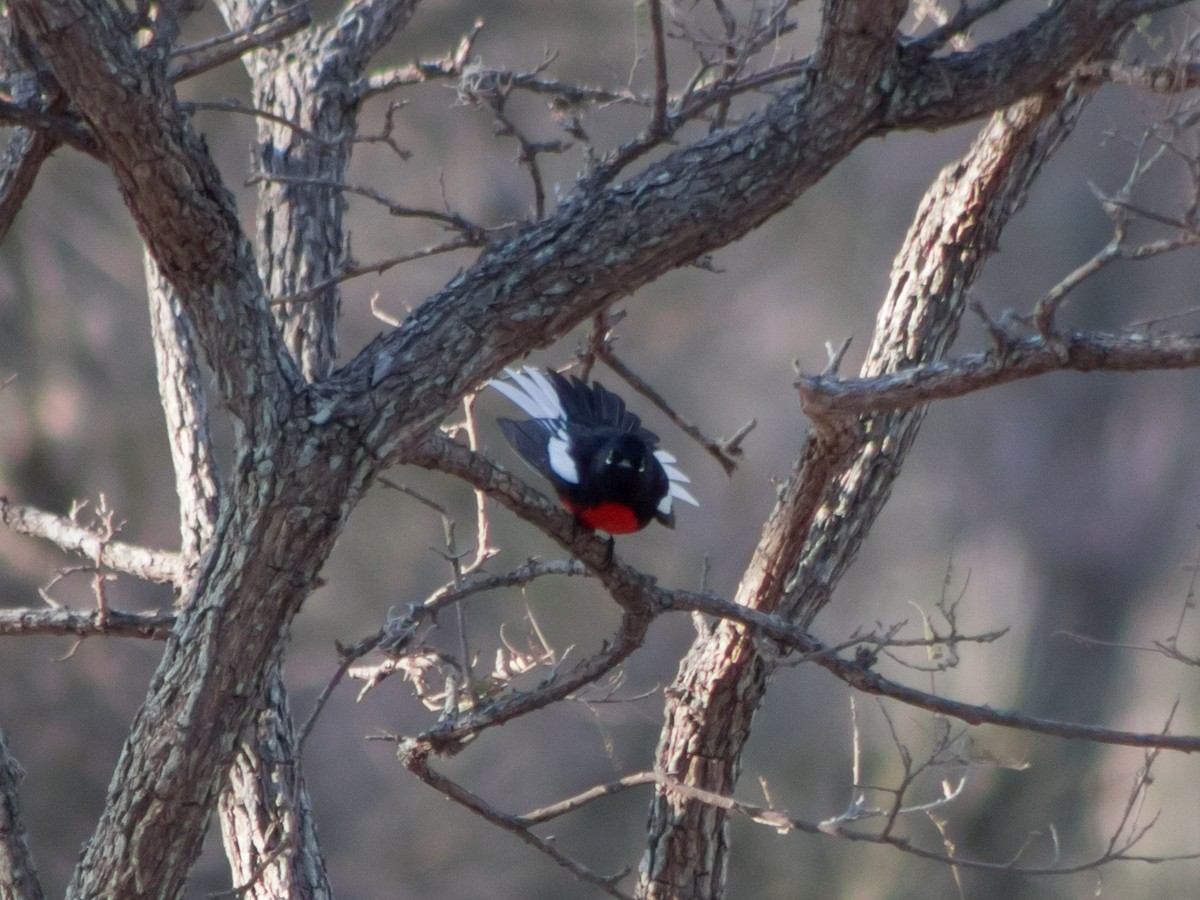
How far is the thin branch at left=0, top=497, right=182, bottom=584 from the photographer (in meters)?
3.45

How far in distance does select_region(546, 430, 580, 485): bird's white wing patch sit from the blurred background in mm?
4993

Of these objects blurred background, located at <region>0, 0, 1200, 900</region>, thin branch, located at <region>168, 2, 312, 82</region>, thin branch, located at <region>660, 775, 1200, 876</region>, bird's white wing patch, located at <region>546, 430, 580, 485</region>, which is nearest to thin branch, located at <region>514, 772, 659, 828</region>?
thin branch, located at <region>660, 775, 1200, 876</region>

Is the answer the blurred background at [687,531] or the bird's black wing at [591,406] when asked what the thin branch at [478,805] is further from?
the blurred background at [687,531]

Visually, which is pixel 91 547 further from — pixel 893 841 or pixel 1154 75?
pixel 1154 75

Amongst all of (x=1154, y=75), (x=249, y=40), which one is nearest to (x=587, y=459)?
(x=249, y=40)

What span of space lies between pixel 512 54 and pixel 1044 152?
542cm

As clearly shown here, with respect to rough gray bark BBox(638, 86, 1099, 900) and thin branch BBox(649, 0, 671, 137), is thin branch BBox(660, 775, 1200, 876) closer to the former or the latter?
rough gray bark BBox(638, 86, 1099, 900)

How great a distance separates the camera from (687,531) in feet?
27.2

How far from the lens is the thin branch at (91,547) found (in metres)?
3.45

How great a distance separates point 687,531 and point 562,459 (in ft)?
17.5

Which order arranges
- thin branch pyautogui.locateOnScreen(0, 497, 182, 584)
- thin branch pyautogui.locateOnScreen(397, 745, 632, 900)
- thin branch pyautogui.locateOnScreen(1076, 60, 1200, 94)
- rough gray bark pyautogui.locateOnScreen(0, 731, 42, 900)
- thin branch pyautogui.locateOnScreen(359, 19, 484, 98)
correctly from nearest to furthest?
thin branch pyautogui.locateOnScreen(1076, 60, 1200, 94) → rough gray bark pyautogui.locateOnScreen(0, 731, 42, 900) → thin branch pyautogui.locateOnScreen(397, 745, 632, 900) → thin branch pyautogui.locateOnScreen(0, 497, 182, 584) → thin branch pyautogui.locateOnScreen(359, 19, 484, 98)

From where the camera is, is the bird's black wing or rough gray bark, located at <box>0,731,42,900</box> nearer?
rough gray bark, located at <box>0,731,42,900</box>

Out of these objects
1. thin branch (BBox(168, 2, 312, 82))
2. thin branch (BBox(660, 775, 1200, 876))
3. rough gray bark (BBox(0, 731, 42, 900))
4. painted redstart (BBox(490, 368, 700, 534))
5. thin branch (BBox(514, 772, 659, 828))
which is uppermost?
thin branch (BBox(168, 2, 312, 82))

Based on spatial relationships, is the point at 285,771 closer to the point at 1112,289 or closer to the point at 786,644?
the point at 786,644
